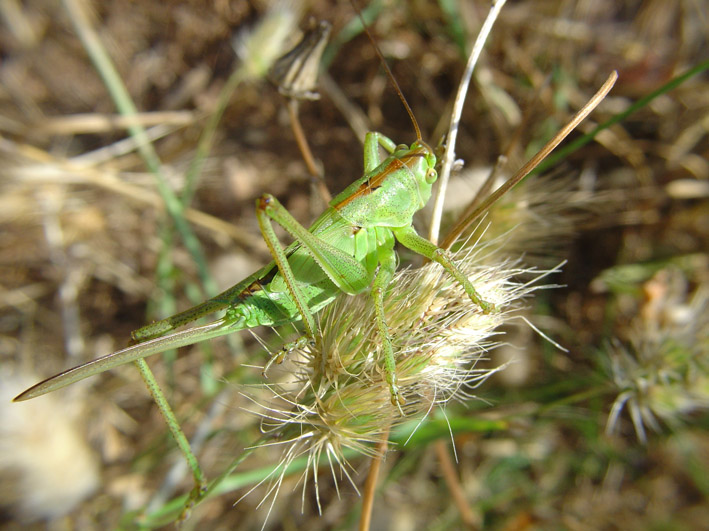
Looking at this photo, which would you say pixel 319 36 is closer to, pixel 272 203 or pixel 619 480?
pixel 272 203

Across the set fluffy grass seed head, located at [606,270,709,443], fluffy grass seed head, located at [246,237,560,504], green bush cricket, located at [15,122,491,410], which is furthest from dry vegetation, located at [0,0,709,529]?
fluffy grass seed head, located at [246,237,560,504]

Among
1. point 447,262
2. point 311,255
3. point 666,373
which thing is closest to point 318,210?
point 311,255

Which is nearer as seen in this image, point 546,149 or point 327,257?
point 546,149

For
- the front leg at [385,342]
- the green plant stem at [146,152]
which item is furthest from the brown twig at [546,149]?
the green plant stem at [146,152]

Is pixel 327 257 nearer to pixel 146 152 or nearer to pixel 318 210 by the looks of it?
pixel 318 210

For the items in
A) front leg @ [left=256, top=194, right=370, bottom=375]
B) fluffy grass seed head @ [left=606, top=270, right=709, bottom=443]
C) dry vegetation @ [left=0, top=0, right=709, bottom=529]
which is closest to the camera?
front leg @ [left=256, top=194, right=370, bottom=375]

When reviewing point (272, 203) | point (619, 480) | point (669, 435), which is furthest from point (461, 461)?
point (272, 203)

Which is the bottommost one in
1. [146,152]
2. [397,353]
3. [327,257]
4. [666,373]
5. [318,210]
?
[666,373]

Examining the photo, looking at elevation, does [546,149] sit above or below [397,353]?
above

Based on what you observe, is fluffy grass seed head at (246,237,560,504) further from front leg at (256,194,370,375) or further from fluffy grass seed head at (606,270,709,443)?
fluffy grass seed head at (606,270,709,443)
